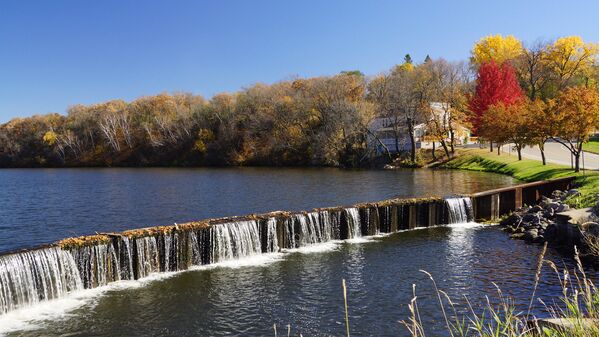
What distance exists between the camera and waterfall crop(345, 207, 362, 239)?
2736cm

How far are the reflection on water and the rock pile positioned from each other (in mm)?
1755

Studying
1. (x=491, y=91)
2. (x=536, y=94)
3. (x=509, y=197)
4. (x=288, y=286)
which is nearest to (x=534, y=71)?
(x=536, y=94)

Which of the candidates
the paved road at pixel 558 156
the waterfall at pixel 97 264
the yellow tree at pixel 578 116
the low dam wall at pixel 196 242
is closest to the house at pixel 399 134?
the paved road at pixel 558 156

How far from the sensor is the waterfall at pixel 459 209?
103 ft

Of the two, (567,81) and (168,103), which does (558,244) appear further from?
→ (168,103)

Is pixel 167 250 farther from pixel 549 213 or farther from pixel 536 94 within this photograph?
pixel 536 94

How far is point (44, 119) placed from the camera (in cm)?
13688

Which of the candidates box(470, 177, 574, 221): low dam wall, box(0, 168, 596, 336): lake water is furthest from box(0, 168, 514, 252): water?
box(470, 177, 574, 221): low dam wall

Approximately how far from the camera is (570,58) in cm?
A: 9350

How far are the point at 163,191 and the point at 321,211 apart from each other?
27217 millimetres

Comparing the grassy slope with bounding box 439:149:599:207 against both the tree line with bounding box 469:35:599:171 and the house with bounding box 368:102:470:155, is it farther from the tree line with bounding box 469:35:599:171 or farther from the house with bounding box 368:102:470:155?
the house with bounding box 368:102:470:155

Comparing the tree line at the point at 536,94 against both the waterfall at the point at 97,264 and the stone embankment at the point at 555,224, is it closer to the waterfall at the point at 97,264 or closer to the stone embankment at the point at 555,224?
the stone embankment at the point at 555,224

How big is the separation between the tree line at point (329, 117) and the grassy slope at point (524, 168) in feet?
9.56

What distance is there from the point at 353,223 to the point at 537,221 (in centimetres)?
1092
